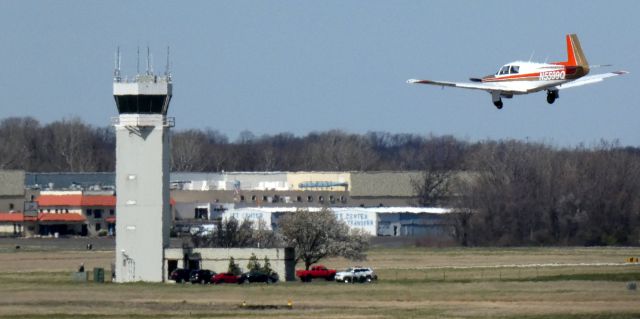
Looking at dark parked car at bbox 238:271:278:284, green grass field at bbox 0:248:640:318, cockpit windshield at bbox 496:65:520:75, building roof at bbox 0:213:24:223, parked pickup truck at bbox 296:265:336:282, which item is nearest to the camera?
cockpit windshield at bbox 496:65:520:75

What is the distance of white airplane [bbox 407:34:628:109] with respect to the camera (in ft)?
257

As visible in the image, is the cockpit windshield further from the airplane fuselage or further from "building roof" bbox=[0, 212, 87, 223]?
"building roof" bbox=[0, 212, 87, 223]

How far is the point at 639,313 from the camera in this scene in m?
81.5

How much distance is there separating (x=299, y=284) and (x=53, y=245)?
5696 cm

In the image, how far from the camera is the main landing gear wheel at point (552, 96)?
76250 mm

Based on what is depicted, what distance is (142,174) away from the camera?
111875 mm

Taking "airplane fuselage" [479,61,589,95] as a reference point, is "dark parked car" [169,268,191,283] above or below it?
below

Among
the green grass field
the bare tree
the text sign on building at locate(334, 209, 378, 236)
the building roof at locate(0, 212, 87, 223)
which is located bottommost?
the green grass field

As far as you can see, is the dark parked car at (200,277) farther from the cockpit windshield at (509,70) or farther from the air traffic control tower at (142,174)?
the cockpit windshield at (509,70)

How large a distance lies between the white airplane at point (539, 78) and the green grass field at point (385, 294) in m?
11.4

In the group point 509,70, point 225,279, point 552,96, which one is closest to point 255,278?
point 225,279

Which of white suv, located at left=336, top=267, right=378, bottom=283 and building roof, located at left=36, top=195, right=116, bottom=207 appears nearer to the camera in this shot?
white suv, located at left=336, top=267, right=378, bottom=283

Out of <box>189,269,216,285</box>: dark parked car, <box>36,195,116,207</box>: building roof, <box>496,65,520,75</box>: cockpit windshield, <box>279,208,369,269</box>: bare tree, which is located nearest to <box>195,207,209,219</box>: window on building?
<box>36,195,116,207</box>: building roof

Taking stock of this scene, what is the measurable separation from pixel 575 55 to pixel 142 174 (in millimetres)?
41604
